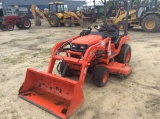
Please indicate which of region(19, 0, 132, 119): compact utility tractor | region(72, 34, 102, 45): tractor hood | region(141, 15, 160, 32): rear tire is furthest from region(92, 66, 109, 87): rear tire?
region(141, 15, 160, 32): rear tire

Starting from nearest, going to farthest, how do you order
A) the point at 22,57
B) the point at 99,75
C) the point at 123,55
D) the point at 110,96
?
the point at 110,96 → the point at 99,75 → the point at 123,55 → the point at 22,57

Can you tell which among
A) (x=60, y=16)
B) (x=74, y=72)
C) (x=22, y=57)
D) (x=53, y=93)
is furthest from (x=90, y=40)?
(x=60, y=16)

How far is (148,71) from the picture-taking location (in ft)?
16.6

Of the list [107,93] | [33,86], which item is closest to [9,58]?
[33,86]

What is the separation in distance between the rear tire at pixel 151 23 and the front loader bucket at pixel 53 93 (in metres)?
9.81

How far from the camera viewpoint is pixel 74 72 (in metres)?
4.63

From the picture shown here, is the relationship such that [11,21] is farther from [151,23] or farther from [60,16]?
[151,23]

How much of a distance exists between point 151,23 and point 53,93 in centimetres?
1011

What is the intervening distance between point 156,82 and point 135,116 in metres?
1.54

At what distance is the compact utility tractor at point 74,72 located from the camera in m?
3.32

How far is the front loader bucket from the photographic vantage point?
318 centimetres

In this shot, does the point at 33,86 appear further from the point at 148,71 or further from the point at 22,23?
the point at 22,23

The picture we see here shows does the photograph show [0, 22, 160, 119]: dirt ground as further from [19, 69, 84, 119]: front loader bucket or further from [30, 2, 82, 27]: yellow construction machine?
[30, 2, 82, 27]: yellow construction machine

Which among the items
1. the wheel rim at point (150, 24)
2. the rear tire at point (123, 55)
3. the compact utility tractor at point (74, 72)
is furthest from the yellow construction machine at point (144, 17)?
the compact utility tractor at point (74, 72)
